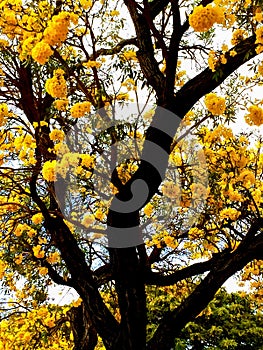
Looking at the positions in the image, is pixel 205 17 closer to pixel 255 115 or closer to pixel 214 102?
pixel 214 102

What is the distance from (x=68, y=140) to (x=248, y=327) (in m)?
14.2

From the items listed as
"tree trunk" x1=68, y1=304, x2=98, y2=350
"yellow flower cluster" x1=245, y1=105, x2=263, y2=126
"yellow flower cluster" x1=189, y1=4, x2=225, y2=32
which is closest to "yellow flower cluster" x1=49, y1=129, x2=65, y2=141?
"yellow flower cluster" x1=245, y1=105, x2=263, y2=126

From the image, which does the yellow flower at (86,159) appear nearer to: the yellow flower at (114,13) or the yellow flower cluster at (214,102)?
the yellow flower cluster at (214,102)

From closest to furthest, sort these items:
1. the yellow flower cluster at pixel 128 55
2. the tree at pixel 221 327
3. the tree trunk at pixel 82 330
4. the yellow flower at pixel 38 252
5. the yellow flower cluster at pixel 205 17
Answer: the yellow flower cluster at pixel 205 17
the yellow flower cluster at pixel 128 55
the yellow flower at pixel 38 252
the tree trunk at pixel 82 330
the tree at pixel 221 327

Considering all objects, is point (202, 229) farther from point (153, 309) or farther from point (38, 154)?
point (153, 309)

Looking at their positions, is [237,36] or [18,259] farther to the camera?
[18,259]

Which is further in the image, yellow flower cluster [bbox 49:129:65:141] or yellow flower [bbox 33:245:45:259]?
yellow flower [bbox 33:245:45:259]

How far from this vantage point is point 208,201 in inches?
255

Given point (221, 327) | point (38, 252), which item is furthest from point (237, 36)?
point (221, 327)

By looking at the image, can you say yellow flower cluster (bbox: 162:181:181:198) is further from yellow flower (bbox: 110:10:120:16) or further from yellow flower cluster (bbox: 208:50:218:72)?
yellow flower (bbox: 110:10:120:16)

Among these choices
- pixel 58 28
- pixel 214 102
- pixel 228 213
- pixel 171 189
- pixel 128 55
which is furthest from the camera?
pixel 171 189

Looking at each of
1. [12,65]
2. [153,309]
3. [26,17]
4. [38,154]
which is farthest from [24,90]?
[153,309]

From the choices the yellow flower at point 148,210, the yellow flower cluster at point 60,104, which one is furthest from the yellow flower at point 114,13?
the yellow flower at point 148,210

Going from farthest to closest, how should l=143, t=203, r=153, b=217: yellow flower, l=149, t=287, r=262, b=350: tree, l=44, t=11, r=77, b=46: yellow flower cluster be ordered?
1. l=149, t=287, r=262, b=350: tree
2. l=143, t=203, r=153, b=217: yellow flower
3. l=44, t=11, r=77, b=46: yellow flower cluster
